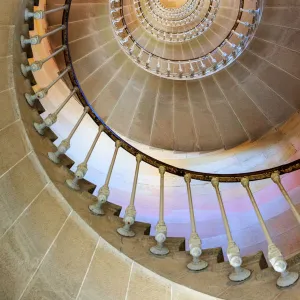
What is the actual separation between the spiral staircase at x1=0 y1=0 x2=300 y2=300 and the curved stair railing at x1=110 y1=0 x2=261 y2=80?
0.14 feet

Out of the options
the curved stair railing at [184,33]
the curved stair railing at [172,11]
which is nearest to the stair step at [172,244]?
the curved stair railing at [184,33]

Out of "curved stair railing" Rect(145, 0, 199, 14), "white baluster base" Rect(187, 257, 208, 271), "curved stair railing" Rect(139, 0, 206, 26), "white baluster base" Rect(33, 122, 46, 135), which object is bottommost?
"white baluster base" Rect(187, 257, 208, 271)

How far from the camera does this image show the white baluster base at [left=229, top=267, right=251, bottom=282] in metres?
2.64

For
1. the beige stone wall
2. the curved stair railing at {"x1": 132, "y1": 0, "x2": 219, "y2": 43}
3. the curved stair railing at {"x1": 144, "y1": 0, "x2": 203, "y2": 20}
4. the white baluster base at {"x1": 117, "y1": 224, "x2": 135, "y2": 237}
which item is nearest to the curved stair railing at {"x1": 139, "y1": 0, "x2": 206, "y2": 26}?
the curved stair railing at {"x1": 144, "y1": 0, "x2": 203, "y2": 20}

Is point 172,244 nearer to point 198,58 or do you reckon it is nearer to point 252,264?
point 252,264

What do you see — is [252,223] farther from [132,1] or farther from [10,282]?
[132,1]

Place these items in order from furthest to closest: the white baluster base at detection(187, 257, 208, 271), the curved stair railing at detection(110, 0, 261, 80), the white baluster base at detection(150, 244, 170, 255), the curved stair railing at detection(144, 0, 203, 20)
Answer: the curved stair railing at detection(144, 0, 203, 20)
the curved stair railing at detection(110, 0, 261, 80)
the white baluster base at detection(150, 244, 170, 255)
the white baluster base at detection(187, 257, 208, 271)

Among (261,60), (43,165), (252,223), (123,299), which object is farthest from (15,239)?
(261,60)

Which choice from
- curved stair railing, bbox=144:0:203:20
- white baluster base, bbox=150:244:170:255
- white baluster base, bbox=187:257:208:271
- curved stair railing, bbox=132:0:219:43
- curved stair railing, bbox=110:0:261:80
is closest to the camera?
white baluster base, bbox=187:257:208:271

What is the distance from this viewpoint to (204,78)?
6.77 metres

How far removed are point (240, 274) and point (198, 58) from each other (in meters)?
5.43

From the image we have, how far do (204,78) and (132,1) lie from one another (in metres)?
4.16

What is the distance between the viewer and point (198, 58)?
720cm

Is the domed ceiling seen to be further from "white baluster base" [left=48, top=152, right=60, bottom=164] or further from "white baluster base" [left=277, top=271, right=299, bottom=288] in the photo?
"white baluster base" [left=277, top=271, right=299, bottom=288]
